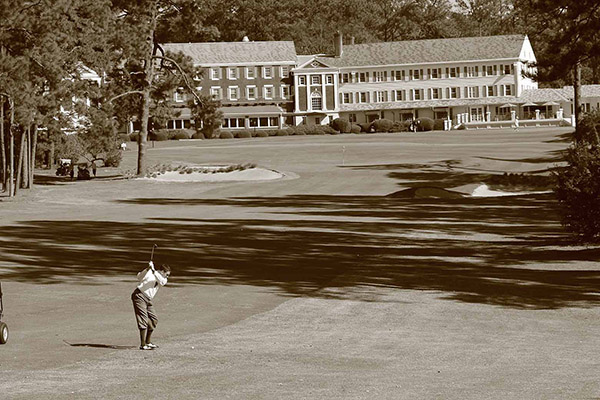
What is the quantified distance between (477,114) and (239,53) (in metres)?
34.4

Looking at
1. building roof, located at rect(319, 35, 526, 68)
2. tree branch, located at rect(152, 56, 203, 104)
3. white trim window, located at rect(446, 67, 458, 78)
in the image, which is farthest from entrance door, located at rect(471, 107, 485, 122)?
tree branch, located at rect(152, 56, 203, 104)

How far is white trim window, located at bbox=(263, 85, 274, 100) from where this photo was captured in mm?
162875

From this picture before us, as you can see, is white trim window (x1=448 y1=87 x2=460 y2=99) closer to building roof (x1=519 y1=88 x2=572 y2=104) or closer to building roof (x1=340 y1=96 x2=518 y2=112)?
building roof (x1=340 y1=96 x2=518 y2=112)

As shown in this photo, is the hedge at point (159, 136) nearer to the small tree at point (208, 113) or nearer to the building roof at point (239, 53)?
the building roof at point (239, 53)

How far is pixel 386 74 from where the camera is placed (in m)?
162

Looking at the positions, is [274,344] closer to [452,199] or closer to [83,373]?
[83,373]

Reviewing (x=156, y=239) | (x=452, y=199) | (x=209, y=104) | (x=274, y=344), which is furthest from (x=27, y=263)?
(x=209, y=104)

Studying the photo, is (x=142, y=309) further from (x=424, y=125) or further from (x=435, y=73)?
(x=435, y=73)

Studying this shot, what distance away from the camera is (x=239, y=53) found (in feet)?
534

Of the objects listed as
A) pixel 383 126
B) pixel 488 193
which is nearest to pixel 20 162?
pixel 488 193

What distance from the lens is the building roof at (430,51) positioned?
159000 mm

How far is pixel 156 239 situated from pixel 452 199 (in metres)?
26.2

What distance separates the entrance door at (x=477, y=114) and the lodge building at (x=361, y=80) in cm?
14

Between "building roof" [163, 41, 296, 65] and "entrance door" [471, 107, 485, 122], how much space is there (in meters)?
25.8
